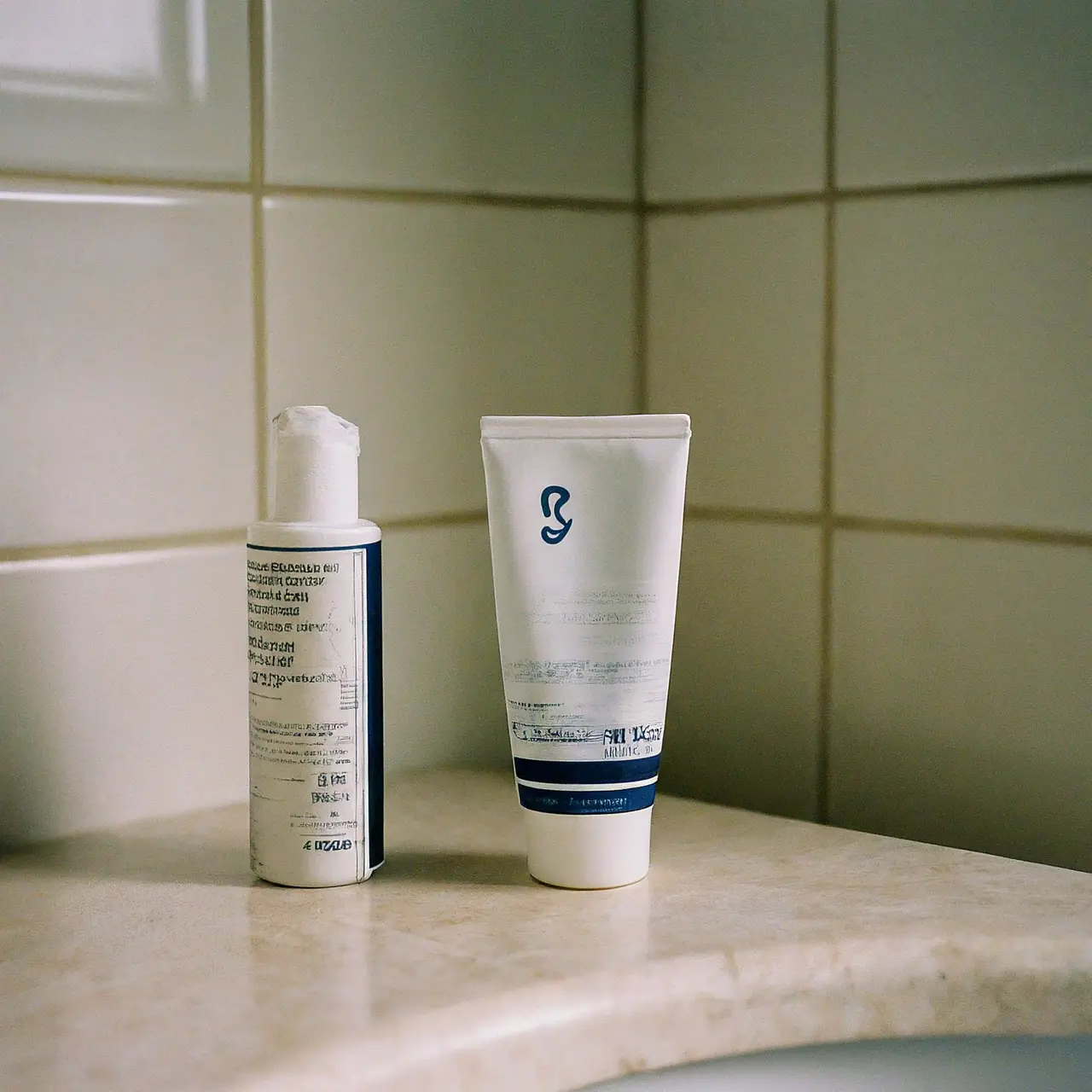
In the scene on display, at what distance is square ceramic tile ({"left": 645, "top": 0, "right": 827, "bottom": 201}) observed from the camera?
0.66m

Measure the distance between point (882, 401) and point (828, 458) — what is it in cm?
4

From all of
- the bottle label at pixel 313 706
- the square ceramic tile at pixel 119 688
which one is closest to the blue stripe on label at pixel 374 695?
the bottle label at pixel 313 706

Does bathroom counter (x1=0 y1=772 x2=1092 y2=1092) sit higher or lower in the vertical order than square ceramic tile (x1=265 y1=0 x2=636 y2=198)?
lower

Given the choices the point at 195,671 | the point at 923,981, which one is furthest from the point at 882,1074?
the point at 195,671

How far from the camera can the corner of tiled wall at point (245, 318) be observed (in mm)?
552

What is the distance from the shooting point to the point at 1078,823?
59 cm

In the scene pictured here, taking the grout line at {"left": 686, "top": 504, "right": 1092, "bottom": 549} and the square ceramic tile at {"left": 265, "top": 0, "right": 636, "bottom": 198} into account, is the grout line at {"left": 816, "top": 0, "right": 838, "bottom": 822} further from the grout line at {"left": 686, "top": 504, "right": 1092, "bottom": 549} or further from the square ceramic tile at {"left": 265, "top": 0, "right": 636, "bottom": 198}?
the square ceramic tile at {"left": 265, "top": 0, "right": 636, "bottom": 198}

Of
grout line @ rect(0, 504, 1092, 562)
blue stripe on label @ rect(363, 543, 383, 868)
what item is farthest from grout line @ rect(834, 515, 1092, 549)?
blue stripe on label @ rect(363, 543, 383, 868)

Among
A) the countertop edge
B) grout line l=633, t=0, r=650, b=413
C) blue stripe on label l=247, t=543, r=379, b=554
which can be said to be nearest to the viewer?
the countertop edge

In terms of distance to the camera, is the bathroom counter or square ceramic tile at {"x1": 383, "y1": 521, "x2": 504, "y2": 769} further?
square ceramic tile at {"x1": 383, "y1": 521, "x2": 504, "y2": 769}

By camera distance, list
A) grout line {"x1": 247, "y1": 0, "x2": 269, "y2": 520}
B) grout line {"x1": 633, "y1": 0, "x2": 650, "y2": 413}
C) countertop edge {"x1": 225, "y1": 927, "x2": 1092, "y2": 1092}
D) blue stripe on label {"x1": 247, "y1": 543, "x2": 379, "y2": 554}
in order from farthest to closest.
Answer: grout line {"x1": 633, "y1": 0, "x2": 650, "y2": 413}, grout line {"x1": 247, "y1": 0, "x2": 269, "y2": 520}, blue stripe on label {"x1": 247, "y1": 543, "x2": 379, "y2": 554}, countertop edge {"x1": 225, "y1": 927, "x2": 1092, "y2": 1092}

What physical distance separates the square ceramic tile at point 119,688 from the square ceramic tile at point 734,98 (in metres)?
0.30

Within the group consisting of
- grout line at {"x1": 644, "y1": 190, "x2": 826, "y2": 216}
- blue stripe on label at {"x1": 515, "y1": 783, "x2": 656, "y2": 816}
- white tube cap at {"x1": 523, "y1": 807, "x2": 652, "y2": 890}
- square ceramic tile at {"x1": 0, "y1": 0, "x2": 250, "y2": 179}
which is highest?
square ceramic tile at {"x1": 0, "y1": 0, "x2": 250, "y2": 179}

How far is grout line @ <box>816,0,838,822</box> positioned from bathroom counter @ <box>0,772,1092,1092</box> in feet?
0.36
